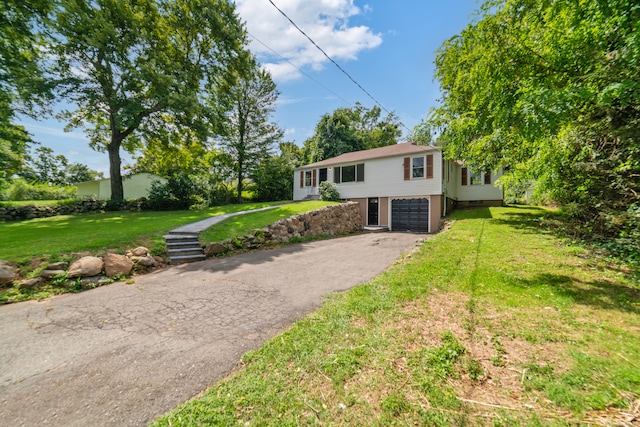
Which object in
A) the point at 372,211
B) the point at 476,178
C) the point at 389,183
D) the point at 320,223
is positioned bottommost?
the point at 320,223

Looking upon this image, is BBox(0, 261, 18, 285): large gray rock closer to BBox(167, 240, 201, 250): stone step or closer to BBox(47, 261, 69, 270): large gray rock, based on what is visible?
BBox(47, 261, 69, 270): large gray rock

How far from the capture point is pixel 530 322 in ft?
9.88

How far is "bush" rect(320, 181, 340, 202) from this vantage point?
17.2m

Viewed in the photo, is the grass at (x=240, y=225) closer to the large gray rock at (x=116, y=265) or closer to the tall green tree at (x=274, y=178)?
the large gray rock at (x=116, y=265)

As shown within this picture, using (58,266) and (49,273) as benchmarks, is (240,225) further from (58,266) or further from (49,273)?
(49,273)

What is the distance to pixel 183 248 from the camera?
7340 millimetres

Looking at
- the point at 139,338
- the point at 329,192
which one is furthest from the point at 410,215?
the point at 139,338

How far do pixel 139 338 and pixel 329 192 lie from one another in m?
14.7

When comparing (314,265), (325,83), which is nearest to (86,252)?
(314,265)

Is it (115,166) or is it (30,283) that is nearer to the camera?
(30,283)

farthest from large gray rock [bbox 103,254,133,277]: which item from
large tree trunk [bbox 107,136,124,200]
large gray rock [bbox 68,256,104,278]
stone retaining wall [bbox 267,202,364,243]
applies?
large tree trunk [bbox 107,136,124,200]

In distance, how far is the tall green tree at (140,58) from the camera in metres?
12.6

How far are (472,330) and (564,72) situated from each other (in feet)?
15.8

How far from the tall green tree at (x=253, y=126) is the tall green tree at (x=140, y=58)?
3411 mm
